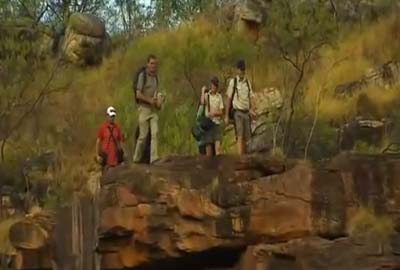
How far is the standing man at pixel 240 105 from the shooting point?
1617cm

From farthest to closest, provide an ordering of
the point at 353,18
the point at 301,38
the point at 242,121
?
the point at 353,18, the point at 301,38, the point at 242,121

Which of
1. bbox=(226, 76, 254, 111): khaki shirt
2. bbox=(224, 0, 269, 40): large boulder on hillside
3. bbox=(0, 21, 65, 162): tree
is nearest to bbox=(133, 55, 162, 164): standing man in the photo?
bbox=(226, 76, 254, 111): khaki shirt

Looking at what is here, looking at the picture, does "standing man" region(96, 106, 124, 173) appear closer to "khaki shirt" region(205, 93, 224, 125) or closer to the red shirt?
the red shirt

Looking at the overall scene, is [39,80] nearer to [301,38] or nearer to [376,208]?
[301,38]

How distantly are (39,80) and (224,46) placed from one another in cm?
493

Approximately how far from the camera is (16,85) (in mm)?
25578

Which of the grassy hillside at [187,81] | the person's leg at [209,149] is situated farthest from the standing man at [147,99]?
the grassy hillside at [187,81]

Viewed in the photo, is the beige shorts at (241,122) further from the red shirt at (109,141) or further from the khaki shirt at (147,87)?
the red shirt at (109,141)

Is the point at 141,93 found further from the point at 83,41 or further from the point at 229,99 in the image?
the point at 83,41

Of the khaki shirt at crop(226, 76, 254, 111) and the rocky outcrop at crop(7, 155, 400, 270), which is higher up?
the khaki shirt at crop(226, 76, 254, 111)

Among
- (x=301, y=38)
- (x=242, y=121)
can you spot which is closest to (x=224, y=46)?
(x=301, y=38)

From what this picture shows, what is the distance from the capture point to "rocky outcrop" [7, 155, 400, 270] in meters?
14.8

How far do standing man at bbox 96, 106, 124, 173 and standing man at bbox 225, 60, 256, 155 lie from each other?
1.87m

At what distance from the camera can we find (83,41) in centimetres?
3123
